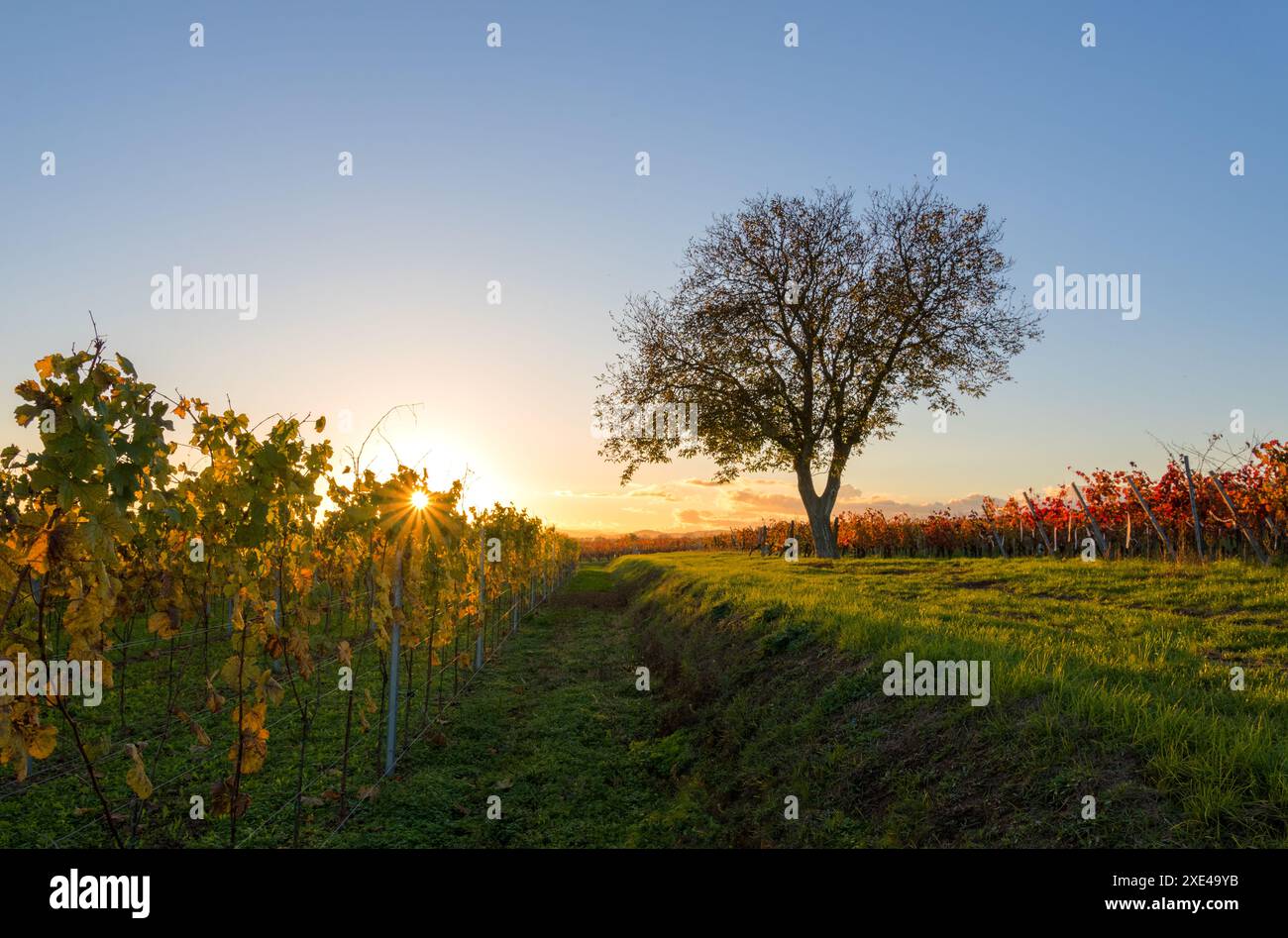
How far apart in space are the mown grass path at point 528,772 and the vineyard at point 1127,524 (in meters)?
13.2

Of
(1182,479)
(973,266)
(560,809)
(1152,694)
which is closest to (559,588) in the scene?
(973,266)

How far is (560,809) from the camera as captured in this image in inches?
287

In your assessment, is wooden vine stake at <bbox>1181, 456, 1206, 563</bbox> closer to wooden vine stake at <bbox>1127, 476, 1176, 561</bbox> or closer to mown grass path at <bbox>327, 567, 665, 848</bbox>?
wooden vine stake at <bbox>1127, 476, 1176, 561</bbox>

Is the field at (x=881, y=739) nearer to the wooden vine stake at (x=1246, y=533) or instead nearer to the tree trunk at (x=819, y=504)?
the wooden vine stake at (x=1246, y=533)

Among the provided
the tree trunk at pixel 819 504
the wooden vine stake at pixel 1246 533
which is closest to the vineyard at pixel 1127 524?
the wooden vine stake at pixel 1246 533

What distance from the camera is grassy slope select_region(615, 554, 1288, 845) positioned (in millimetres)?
4625

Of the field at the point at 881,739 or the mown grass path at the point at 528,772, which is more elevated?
the field at the point at 881,739

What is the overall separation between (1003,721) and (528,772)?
513 centimetres

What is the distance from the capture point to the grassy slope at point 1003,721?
15.2ft

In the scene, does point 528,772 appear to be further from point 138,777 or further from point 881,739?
point 138,777

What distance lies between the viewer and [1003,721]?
5.85 m

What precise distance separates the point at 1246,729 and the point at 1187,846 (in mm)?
1270

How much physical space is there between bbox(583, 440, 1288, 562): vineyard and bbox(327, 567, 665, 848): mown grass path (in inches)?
519

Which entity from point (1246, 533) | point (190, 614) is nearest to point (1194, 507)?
point (1246, 533)
